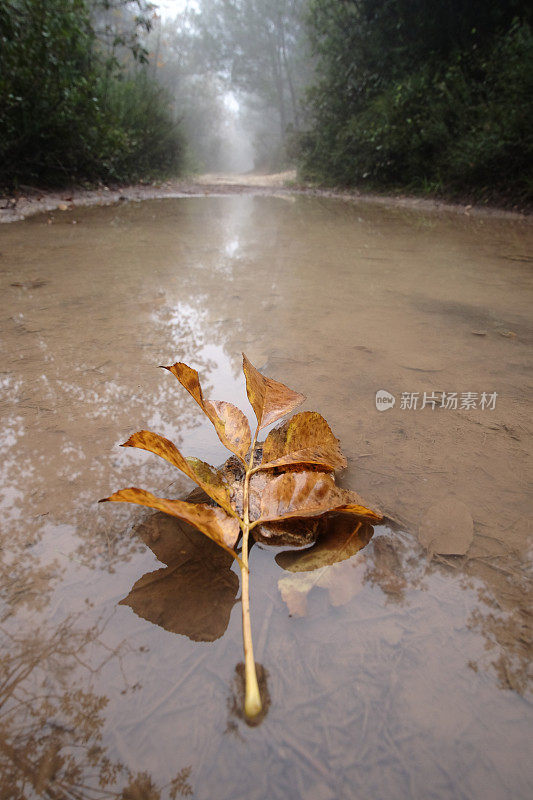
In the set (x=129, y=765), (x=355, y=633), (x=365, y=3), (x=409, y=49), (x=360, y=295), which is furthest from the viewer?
(x=365, y=3)

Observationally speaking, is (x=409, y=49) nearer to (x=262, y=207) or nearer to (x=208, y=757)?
(x=262, y=207)

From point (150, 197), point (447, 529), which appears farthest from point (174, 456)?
point (150, 197)

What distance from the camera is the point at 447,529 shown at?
0.86 meters

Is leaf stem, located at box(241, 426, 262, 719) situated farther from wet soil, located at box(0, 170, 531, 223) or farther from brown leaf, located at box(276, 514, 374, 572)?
wet soil, located at box(0, 170, 531, 223)

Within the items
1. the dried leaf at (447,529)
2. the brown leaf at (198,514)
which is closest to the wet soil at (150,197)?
the brown leaf at (198,514)

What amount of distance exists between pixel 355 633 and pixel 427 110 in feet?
29.8

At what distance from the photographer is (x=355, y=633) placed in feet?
2.19

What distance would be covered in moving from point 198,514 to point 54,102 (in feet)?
22.9

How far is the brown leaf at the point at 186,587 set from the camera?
0.68 meters

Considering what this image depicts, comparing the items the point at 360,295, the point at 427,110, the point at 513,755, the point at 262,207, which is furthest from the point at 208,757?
the point at 427,110

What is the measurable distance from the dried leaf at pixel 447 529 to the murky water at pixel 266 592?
0.05ft

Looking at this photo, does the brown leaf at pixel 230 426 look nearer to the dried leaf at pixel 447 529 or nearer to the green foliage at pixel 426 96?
the dried leaf at pixel 447 529

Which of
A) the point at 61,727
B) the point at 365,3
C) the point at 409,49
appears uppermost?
the point at 365,3

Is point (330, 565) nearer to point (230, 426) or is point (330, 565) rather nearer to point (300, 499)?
point (300, 499)
